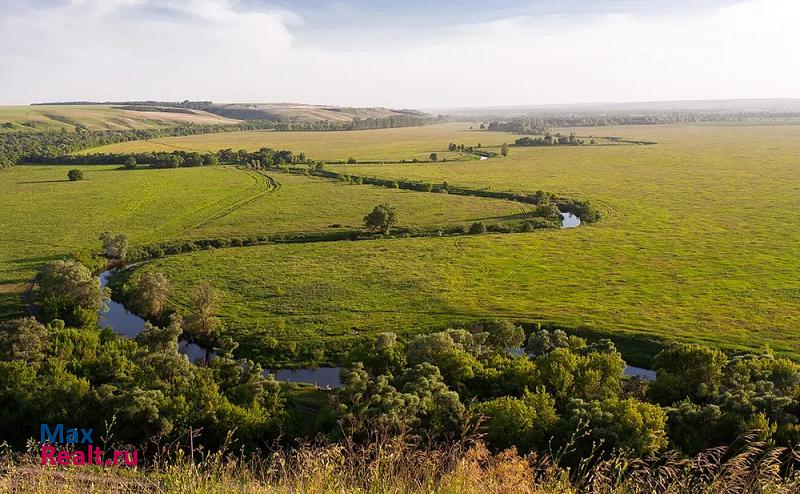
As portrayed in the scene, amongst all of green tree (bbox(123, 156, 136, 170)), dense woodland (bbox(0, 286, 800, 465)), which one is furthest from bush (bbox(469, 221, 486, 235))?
green tree (bbox(123, 156, 136, 170))

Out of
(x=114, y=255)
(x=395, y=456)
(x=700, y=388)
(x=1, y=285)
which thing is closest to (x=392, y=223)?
(x=114, y=255)

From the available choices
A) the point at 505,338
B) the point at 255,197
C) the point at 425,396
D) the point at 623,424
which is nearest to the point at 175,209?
the point at 255,197

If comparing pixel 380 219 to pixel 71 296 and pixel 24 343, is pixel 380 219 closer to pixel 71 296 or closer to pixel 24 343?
pixel 71 296

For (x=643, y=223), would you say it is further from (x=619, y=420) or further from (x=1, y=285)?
(x=1, y=285)

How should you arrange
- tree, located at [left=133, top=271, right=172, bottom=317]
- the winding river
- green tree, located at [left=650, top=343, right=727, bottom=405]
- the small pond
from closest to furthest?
1. green tree, located at [left=650, top=343, right=727, bottom=405]
2. the winding river
3. tree, located at [left=133, top=271, right=172, bottom=317]
4. the small pond

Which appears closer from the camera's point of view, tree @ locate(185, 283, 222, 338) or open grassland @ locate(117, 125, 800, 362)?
tree @ locate(185, 283, 222, 338)

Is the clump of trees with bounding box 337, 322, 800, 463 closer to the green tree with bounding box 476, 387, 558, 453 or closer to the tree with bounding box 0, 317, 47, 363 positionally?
the green tree with bounding box 476, 387, 558, 453
